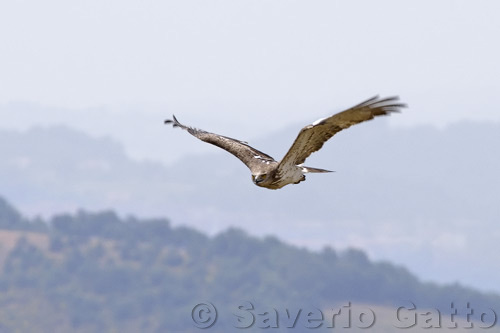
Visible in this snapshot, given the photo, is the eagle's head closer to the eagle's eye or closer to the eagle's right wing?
the eagle's eye

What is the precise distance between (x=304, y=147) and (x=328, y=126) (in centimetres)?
75

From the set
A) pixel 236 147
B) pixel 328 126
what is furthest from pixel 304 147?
pixel 236 147

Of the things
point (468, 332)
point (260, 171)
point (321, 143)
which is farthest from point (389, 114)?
point (468, 332)

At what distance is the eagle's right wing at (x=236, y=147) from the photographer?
21156 mm

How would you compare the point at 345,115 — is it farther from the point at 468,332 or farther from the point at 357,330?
the point at 357,330

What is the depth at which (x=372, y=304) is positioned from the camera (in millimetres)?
199875

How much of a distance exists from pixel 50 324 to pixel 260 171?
18467 cm

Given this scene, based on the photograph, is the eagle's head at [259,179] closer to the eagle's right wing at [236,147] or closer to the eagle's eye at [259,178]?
the eagle's eye at [259,178]

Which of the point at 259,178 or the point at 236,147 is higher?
the point at 236,147

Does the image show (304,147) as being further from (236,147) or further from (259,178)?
(236,147)

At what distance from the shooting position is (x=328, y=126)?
18000 mm

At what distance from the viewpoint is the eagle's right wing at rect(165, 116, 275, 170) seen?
21.2m

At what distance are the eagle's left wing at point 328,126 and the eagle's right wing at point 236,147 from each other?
1630 millimetres

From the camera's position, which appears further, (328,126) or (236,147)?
(236,147)
